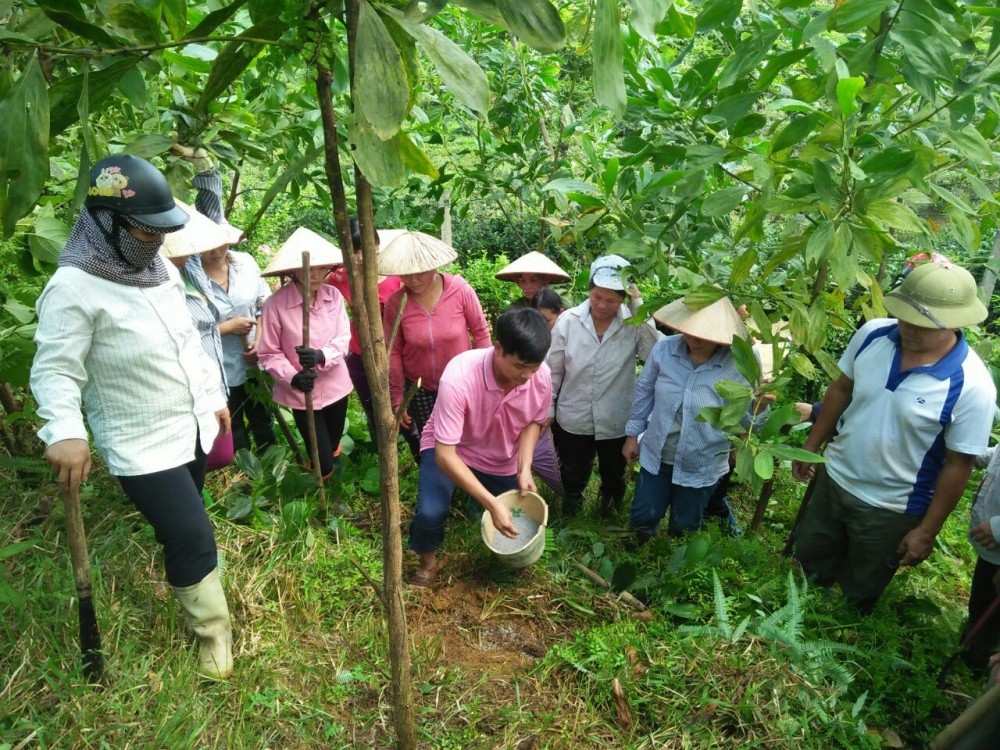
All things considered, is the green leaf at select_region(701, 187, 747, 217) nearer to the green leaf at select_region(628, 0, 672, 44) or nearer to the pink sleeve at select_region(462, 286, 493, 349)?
the green leaf at select_region(628, 0, 672, 44)

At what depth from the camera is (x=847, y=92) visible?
5.00 feet

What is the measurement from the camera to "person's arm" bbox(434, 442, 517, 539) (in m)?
2.57

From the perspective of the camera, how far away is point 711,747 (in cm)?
210

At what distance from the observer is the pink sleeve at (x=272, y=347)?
3.18 meters

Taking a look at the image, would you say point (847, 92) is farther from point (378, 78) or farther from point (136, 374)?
point (136, 374)

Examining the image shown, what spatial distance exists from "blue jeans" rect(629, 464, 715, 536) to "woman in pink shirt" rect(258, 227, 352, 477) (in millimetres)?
1605

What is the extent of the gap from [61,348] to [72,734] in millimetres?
1110

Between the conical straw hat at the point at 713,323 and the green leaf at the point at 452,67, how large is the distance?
2.00m

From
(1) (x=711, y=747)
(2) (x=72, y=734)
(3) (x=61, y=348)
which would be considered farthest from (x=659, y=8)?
(2) (x=72, y=734)

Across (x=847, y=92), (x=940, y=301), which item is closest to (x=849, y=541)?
(x=940, y=301)

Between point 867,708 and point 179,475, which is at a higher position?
point 179,475

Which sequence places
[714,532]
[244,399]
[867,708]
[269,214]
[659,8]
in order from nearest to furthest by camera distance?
[659,8] → [867,708] → [714,532] → [244,399] → [269,214]

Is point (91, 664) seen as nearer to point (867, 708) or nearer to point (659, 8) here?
point (659, 8)

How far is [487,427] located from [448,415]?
0.90 ft
